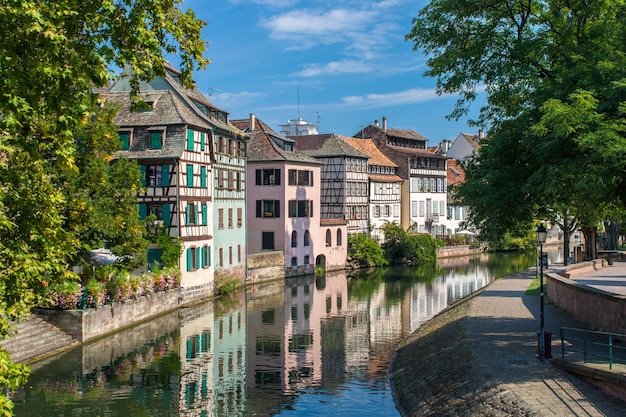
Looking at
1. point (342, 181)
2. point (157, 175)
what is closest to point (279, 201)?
point (342, 181)

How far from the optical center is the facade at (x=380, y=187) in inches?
2894

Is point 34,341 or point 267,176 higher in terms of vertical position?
point 267,176

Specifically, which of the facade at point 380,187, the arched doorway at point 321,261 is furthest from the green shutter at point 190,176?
the facade at point 380,187

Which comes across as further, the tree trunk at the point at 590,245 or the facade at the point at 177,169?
the tree trunk at the point at 590,245

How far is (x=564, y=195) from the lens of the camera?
19266mm

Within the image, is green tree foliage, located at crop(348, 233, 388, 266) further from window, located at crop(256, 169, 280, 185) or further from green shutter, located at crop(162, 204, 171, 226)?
green shutter, located at crop(162, 204, 171, 226)

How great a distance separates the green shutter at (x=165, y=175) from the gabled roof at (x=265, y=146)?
16889 millimetres

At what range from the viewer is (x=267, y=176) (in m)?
57.4

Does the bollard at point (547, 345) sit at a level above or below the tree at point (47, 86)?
below

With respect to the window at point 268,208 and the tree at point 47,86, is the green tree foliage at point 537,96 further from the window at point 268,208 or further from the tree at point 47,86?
the window at point 268,208

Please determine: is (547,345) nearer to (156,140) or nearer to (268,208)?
(156,140)

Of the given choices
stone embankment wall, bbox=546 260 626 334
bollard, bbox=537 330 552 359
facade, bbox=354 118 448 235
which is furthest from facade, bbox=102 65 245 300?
facade, bbox=354 118 448 235

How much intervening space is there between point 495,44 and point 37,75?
1544cm

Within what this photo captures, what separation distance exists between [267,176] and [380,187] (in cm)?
2082
